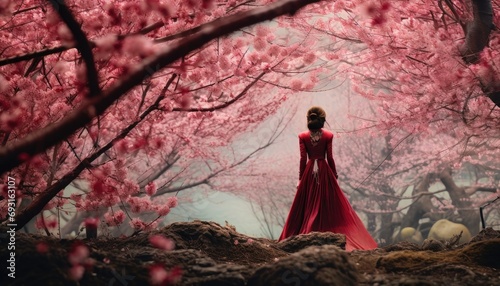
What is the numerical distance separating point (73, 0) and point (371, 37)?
145 inches

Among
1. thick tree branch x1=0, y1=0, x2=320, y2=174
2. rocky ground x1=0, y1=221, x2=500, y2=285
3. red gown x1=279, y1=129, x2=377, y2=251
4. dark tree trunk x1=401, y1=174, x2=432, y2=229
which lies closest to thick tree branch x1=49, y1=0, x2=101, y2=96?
thick tree branch x1=0, y1=0, x2=320, y2=174

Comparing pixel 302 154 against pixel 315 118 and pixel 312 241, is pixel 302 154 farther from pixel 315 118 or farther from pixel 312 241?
pixel 312 241

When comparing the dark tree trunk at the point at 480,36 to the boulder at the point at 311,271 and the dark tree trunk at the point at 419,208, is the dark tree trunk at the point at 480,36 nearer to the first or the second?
the boulder at the point at 311,271

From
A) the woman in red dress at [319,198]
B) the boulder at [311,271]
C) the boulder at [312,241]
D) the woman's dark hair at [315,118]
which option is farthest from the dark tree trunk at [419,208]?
the boulder at [311,271]

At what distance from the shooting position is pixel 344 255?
3273 millimetres

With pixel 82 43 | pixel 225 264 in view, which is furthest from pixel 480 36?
pixel 82 43

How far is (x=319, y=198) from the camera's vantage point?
5.87 meters

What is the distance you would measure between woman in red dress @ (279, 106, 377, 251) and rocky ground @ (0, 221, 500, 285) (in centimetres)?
93

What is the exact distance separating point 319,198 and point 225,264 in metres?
2.53

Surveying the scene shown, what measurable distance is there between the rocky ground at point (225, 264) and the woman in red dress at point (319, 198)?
93 centimetres

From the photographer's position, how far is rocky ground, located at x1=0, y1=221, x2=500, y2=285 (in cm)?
298

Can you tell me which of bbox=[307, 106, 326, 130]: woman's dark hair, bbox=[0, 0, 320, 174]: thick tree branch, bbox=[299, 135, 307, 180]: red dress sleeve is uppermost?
bbox=[307, 106, 326, 130]: woman's dark hair

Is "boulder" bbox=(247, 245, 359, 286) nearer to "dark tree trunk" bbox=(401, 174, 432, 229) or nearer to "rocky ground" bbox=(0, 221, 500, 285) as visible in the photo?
"rocky ground" bbox=(0, 221, 500, 285)

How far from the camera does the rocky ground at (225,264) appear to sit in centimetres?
298
